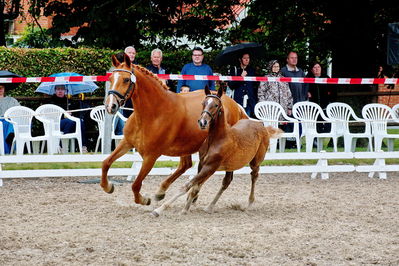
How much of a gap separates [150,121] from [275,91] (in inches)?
246

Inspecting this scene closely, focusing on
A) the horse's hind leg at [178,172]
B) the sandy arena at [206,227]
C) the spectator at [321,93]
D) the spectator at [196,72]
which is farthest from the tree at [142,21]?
the horse's hind leg at [178,172]

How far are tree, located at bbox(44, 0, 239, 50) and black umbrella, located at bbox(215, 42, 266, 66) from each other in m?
2.85

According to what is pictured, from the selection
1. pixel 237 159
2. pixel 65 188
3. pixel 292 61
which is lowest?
pixel 65 188

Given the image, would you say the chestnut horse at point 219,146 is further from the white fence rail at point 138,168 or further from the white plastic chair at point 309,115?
the white plastic chair at point 309,115

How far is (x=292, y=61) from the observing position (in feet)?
48.6

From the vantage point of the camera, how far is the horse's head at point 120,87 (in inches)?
332

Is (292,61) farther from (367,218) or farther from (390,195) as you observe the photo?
(367,218)

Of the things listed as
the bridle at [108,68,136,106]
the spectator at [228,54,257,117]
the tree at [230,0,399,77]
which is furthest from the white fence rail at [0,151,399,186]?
the tree at [230,0,399,77]

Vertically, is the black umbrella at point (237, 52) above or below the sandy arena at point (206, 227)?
above

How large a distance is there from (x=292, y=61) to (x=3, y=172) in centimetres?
635

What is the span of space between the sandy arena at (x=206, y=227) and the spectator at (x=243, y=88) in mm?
3216

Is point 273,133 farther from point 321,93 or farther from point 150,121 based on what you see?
point 321,93

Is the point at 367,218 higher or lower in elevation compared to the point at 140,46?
lower

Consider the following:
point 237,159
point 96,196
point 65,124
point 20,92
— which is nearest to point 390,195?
point 237,159
